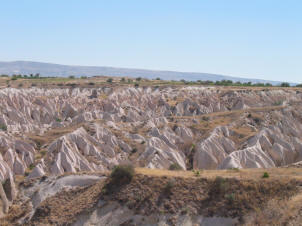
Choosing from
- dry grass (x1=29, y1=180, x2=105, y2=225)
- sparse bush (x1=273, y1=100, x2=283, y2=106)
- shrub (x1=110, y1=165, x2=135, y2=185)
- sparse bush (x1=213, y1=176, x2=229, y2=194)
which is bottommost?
dry grass (x1=29, y1=180, x2=105, y2=225)

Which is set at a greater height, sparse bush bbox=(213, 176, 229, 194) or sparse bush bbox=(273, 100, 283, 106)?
sparse bush bbox=(273, 100, 283, 106)

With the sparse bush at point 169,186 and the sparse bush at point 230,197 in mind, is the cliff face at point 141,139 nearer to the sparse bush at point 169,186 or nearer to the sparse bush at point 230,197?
the sparse bush at point 169,186

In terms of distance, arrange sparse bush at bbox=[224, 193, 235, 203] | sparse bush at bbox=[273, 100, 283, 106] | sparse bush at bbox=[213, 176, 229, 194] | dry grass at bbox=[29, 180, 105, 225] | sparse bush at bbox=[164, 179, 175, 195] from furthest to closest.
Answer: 1. sparse bush at bbox=[273, 100, 283, 106]
2. dry grass at bbox=[29, 180, 105, 225]
3. sparse bush at bbox=[164, 179, 175, 195]
4. sparse bush at bbox=[213, 176, 229, 194]
5. sparse bush at bbox=[224, 193, 235, 203]

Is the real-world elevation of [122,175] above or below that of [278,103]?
below

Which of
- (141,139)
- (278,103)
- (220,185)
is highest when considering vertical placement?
(278,103)

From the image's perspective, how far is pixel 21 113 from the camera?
6272 centimetres

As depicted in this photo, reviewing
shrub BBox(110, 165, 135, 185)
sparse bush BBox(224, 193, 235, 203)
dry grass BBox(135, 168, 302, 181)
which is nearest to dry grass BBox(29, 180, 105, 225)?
shrub BBox(110, 165, 135, 185)

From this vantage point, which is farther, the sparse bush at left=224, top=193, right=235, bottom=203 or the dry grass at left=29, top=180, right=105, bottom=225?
the dry grass at left=29, top=180, right=105, bottom=225

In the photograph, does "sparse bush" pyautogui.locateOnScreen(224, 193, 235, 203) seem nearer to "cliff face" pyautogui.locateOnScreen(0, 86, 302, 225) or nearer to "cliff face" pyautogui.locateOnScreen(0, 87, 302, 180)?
"cliff face" pyautogui.locateOnScreen(0, 86, 302, 225)

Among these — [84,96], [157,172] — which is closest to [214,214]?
[157,172]

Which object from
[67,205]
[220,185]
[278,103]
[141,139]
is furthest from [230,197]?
[278,103]

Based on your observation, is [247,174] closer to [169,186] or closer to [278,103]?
[169,186]

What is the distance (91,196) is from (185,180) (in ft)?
17.7

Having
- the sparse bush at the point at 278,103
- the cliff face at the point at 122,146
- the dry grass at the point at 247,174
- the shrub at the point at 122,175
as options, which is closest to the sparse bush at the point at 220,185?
the cliff face at the point at 122,146
